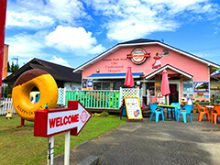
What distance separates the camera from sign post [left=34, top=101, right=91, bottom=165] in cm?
235

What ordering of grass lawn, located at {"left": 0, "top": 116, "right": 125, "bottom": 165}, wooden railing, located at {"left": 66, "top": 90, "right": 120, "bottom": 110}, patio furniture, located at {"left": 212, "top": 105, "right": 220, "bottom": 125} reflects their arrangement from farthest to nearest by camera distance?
wooden railing, located at {"left": 66, "top": 90, "right": 120, "bottom": 110}
patio furniture, located at {"left": 212, "top": 105, "right": 220, "bottom": 125}
grass lawn, located at {"left": 0, "top": 116, "right": 125, "bottom": 165}

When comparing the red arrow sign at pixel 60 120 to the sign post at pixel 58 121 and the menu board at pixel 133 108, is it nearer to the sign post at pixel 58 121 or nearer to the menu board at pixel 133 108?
the sign post at pixel 58 121

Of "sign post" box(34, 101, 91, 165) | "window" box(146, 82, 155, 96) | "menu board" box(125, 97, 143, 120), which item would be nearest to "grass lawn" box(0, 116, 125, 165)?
"sign post" box(34, 101, 91, 165)

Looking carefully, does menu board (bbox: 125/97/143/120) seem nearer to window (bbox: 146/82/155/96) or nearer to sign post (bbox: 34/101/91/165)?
window (bbox: 146/82/155/96)

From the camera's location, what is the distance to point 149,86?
17.1 metres

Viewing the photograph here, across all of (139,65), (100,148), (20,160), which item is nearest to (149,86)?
(139,65)

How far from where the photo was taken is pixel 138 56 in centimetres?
1819

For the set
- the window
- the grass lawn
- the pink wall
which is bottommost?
the grass lawn

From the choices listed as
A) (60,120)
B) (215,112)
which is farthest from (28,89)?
(215,112)

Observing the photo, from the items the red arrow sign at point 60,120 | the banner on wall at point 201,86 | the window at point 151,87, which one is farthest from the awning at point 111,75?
the red arrow sign at point 60,120

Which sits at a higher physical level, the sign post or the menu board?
the sign post

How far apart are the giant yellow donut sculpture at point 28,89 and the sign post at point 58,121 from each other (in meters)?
4.12

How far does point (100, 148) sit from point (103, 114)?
271 inches

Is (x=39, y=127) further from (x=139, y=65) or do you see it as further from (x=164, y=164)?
(x=139, y=65)
